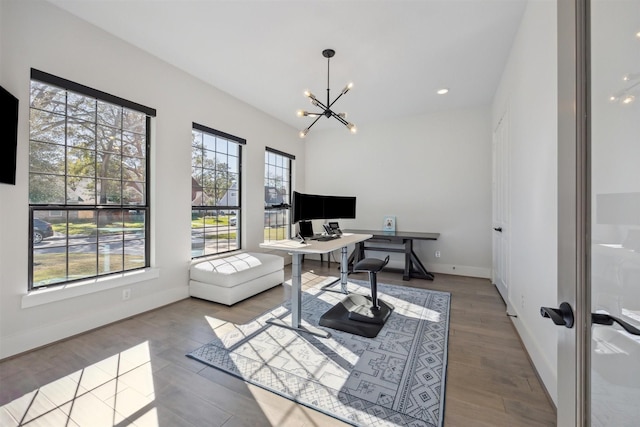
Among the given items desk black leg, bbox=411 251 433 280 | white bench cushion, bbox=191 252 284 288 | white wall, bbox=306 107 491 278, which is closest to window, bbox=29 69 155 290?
white bench cushion, bbox=191 252 284 288

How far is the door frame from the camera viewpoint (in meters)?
0.68

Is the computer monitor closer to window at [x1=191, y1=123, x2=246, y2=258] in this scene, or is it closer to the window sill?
window at [x1=191, y1=123, x2=246, y2=258]

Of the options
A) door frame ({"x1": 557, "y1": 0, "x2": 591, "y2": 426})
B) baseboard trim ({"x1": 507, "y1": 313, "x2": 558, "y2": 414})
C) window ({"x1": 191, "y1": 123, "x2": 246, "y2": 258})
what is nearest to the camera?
door frame ({"x1": 557, "y1": 0, "x2": 591, "y2": 426})

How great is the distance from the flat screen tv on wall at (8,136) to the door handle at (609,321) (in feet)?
10.7

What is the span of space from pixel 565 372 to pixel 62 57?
3.85 meters

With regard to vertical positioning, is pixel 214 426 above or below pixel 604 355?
below

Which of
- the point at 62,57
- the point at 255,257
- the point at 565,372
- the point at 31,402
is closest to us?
the point at 565,372

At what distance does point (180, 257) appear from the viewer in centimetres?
335

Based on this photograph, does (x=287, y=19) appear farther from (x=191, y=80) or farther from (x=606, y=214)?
(x=606, y=214)

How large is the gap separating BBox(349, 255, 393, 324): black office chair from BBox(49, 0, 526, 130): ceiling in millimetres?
2323

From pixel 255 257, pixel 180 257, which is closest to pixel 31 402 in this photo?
pixel 180 257

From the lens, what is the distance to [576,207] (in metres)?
0.71

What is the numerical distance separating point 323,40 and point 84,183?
9.02 ft

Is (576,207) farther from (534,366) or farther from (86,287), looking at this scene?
(86,287)
